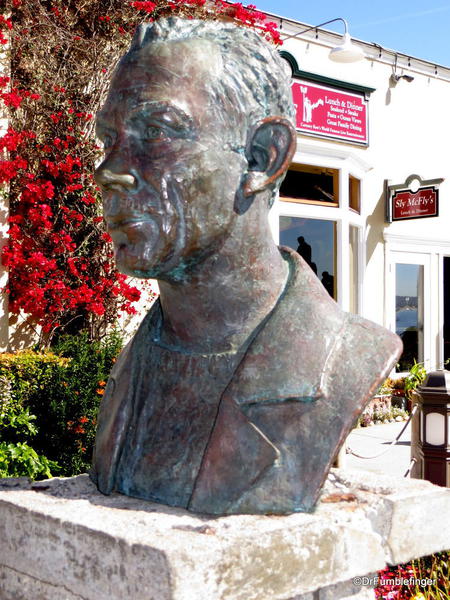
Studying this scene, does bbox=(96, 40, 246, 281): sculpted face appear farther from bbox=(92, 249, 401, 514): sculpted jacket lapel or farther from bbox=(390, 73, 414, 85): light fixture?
bbox=(390, 73, 414, 85): light fixture

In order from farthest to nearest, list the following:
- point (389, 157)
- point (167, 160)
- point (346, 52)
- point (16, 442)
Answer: point (389, 157), point (346, 52), point (16, 442), point (167, 160)

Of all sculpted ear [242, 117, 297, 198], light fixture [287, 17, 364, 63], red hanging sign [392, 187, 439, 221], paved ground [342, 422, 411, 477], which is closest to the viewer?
sculpted ear [242, 117, 297, 198]

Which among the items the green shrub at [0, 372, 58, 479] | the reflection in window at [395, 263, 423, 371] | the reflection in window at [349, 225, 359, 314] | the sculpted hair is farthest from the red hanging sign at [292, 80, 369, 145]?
the sculpted hair

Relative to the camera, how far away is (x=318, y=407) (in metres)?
1.93

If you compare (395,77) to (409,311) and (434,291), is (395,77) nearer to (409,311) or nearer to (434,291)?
(434,291)

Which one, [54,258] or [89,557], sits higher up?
[54,258]

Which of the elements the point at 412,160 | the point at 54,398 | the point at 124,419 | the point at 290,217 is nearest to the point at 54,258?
the point at 54,398

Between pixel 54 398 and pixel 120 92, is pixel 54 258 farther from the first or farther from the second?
pixel 120 92

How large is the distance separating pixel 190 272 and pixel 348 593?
1033mm

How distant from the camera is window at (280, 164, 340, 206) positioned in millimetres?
9805

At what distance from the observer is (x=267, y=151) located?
204 cm

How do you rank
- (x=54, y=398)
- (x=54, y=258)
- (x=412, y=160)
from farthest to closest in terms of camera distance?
(x=412, y=160) → (x=54, y=258) → (x=54, y=398)

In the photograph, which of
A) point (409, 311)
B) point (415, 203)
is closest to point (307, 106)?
point (415, 203)

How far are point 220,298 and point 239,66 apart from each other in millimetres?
658
